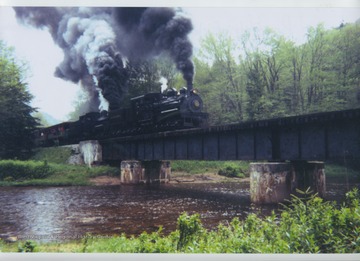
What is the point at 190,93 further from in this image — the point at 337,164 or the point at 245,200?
the point at 337,164

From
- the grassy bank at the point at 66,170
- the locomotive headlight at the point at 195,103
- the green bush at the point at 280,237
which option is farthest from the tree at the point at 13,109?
the locomotive headlight at the point at 195,103

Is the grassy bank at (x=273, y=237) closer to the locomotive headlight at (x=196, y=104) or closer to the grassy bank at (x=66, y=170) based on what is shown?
the grassy bank at (x=66, y=170)

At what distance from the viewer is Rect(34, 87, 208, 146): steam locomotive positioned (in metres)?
14.7

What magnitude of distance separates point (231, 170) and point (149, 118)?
5.79 meters

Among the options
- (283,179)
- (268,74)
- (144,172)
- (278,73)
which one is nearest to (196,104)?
(268,74)

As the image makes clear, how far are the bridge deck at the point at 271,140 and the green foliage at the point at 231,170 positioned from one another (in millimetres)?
4518

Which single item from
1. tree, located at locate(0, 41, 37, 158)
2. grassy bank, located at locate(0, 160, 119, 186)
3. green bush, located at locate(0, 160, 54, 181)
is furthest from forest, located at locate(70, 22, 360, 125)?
grassy bank, located at locate(0, 160, 119, 186)

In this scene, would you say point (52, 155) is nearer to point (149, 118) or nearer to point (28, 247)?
point (149, 118)

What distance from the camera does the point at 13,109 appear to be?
9.95 meters

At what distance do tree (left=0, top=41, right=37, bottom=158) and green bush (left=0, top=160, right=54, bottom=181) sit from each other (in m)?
0.34

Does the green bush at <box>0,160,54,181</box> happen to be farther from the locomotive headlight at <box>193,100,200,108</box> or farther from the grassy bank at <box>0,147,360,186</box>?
the locomotive headlight at <box>193,100,200,108</box>

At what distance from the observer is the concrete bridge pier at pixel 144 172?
17.8m

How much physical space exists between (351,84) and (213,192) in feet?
24.5

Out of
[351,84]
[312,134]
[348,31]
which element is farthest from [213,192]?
[348,31]
